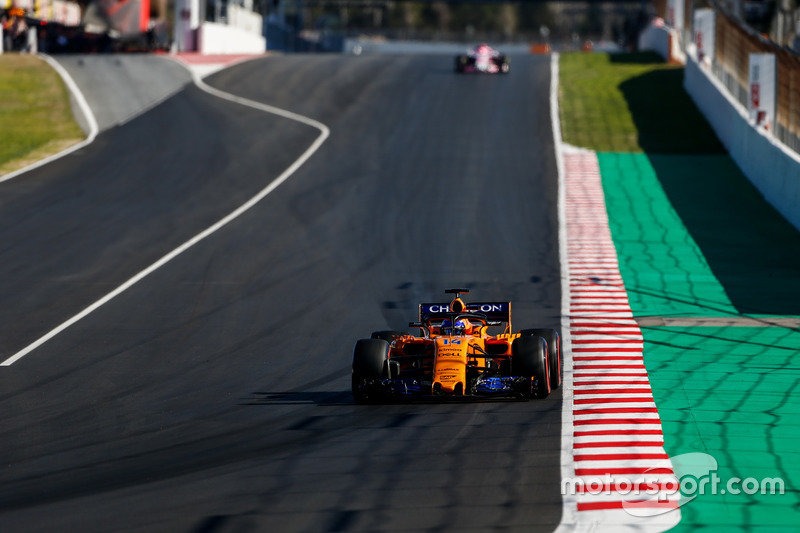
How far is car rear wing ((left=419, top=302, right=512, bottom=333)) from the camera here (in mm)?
14141

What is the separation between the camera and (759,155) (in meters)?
27.3

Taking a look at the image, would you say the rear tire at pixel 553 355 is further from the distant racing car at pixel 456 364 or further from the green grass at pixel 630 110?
the green grass at pixel 630 110

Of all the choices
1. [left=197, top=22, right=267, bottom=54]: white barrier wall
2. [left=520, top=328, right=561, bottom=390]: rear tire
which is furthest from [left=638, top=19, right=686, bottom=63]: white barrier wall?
[left=520, top=328, right=561, bottom=390]: rear tire

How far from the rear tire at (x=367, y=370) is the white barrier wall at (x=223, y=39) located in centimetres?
4436

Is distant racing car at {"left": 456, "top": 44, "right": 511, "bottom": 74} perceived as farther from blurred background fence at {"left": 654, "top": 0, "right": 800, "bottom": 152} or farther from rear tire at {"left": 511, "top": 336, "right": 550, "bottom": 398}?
rear tire at {"left": 511, "top": 336, "right": 550, "bottom": 398}

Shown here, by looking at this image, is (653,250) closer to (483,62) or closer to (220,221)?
(220,221)

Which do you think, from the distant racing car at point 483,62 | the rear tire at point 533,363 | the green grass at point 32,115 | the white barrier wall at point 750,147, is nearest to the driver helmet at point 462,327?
the rear tire at point 533,363

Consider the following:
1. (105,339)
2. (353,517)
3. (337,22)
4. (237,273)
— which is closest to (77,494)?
(353,517)

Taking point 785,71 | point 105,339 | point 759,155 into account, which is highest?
point 785,71

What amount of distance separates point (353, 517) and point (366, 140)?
2496 cm

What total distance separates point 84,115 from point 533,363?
27883 millimetres

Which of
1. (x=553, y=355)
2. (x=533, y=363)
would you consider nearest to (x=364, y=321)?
(x=553, y=355)

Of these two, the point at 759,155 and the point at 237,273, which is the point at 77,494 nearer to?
the point at 237,273

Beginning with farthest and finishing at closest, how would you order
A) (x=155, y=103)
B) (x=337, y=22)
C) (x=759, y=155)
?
(x=337, y=22) → (x=155, y=103) → (x=759, y=155)
